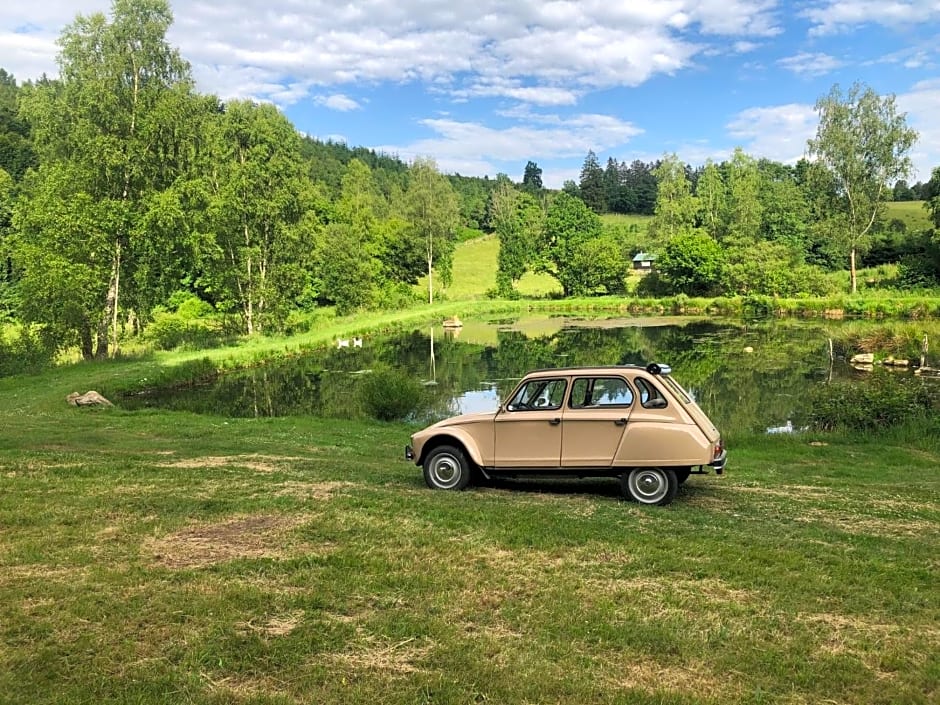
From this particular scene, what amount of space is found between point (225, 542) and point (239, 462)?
5.00 m

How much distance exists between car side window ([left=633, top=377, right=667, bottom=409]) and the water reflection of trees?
12.7m

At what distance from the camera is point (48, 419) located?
17906 mm

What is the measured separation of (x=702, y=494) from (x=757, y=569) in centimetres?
351

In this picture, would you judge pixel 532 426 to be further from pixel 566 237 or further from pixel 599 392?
pixel 566 237

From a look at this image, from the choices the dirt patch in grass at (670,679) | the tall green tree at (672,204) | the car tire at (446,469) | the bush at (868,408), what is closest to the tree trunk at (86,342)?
the car tire at (446,469)

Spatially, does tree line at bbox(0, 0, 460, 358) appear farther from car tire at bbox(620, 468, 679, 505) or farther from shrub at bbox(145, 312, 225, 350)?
car tire at bbox(620, 468, 679, 505)

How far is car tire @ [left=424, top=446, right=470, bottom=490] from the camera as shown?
938 cm

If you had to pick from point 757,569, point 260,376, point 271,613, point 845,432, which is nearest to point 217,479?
point 271,613

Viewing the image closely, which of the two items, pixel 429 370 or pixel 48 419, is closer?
pixel 48 419

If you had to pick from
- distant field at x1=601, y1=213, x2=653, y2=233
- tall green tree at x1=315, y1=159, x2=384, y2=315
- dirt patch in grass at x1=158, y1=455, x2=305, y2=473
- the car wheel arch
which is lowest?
dirt patch in grass at x1=158, y1=455, x2=305, y2=473

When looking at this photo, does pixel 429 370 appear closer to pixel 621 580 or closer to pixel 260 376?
pixel 260 376

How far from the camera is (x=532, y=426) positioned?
891 centimetres

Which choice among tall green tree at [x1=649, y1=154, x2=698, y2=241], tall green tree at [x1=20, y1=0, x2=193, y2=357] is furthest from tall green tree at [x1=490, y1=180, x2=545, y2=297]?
tall green tree at [x1=20, y1=0, x2=193, y2=357]

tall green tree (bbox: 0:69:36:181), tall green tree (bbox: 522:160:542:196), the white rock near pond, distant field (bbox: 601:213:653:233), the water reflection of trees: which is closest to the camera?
the white rock near pond
